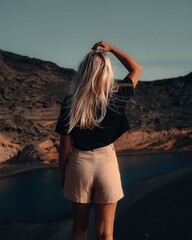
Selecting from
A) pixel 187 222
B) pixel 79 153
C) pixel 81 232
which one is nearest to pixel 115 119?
pixel 79 153

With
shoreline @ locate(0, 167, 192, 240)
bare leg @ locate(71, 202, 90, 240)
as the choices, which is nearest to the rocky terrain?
shoreline @ locate(0, 167, 192, 240)

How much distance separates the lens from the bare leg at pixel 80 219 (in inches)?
120

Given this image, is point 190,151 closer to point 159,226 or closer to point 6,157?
point 6,157

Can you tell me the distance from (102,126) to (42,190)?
18142 millimetres

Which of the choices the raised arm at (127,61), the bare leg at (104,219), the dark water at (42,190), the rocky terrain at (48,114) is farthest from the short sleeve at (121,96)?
the rocky terrain at (48,114)

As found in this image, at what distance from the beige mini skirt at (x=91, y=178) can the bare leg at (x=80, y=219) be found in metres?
0.06

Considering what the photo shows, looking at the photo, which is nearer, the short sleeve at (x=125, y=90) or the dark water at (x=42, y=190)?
the short sleeve at (x=125, y=90)

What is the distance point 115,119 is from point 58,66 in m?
44.8

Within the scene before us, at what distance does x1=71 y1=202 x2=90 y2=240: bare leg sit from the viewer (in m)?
3.05

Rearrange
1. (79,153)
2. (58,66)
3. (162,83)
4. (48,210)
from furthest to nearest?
1. (162,83)
2. (58,66)
3. (48,210)
4. (79,153)

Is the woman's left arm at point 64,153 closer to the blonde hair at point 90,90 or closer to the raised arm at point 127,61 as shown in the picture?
the blonde hair at point 90,90

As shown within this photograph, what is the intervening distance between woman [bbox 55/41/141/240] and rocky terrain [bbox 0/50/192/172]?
1005 inches

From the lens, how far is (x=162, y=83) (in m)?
53.7

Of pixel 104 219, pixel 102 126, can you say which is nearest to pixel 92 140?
pixel 102 126
